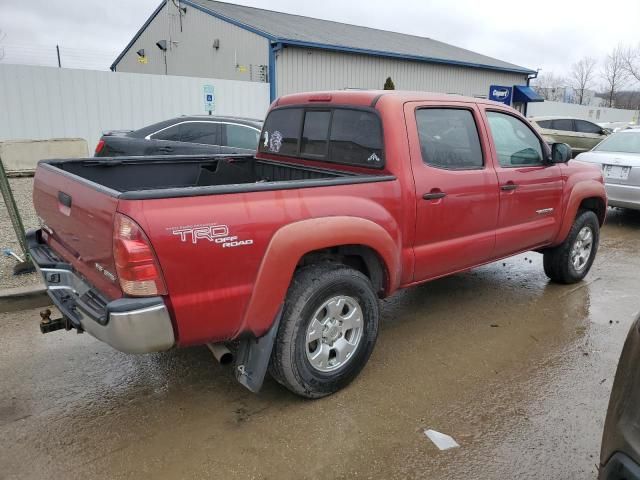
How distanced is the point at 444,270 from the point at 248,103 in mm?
13561

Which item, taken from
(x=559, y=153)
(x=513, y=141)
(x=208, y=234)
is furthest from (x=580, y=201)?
(x=208, y=234)

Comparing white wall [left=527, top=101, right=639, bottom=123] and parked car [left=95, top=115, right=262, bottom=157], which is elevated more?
white wall [left=527, top=101, right=639, bottom=123]

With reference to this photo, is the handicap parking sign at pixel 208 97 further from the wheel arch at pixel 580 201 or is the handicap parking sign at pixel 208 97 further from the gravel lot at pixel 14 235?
the wheel arch at pixel 580 201

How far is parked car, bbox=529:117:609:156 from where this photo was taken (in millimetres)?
15773

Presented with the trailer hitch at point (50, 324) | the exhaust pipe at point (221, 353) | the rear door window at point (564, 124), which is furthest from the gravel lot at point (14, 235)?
the rear door window at point (564, 124)

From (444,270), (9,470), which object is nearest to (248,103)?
(444,270)

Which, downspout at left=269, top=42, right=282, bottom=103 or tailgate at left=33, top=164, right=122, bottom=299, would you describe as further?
downspout at left=269, top=42, right=282, bottom=103

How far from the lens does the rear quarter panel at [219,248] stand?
2453 millimetres

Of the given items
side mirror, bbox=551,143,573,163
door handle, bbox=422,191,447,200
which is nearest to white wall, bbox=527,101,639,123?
Answer: side mirror, bbox=551,143,573,163

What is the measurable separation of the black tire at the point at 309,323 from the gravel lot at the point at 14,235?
315 centimetres

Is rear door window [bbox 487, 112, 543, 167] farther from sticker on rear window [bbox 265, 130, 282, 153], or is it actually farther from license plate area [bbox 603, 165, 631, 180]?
license plate area [bbox 603, 165, 631, 180]

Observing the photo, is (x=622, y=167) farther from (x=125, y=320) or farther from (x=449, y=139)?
(x=125, y=320)

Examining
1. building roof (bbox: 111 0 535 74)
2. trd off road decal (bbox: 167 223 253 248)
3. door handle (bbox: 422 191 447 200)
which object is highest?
building roof (bbox: 111 0 535 74)

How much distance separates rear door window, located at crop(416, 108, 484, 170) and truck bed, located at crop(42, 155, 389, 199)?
534 millimetres
